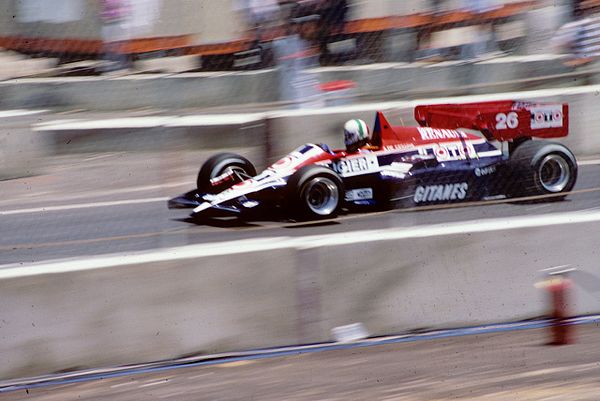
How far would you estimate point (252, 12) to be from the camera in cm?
679

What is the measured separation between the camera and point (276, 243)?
4266 mm

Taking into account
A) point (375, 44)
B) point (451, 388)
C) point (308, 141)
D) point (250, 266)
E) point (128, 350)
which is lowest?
point (451, 388)

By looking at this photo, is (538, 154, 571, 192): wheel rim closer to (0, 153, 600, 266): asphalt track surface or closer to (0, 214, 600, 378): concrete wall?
(0, 153, 600, 266): asphalt track surface

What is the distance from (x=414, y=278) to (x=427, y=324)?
0.80 feet

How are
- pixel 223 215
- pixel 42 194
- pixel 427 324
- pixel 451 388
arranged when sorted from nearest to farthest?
pixel 451 388 → pixel 427 324 → pixel 223 215 → pixel 42 194

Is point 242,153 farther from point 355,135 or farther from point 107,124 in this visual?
point 355,135

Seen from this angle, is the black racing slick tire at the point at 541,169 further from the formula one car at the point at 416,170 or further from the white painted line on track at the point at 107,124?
the white painted line on track at the point at 107,124

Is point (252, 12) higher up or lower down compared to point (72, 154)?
higher up

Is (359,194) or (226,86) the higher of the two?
(226,86)

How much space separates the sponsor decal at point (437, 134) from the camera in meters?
7.02

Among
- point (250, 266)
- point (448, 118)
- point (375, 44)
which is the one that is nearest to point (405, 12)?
A: point (375, 44)

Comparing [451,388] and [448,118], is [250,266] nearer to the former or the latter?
[451,388]

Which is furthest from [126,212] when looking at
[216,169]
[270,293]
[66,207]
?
[270,293]

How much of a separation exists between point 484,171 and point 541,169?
0.46 m
